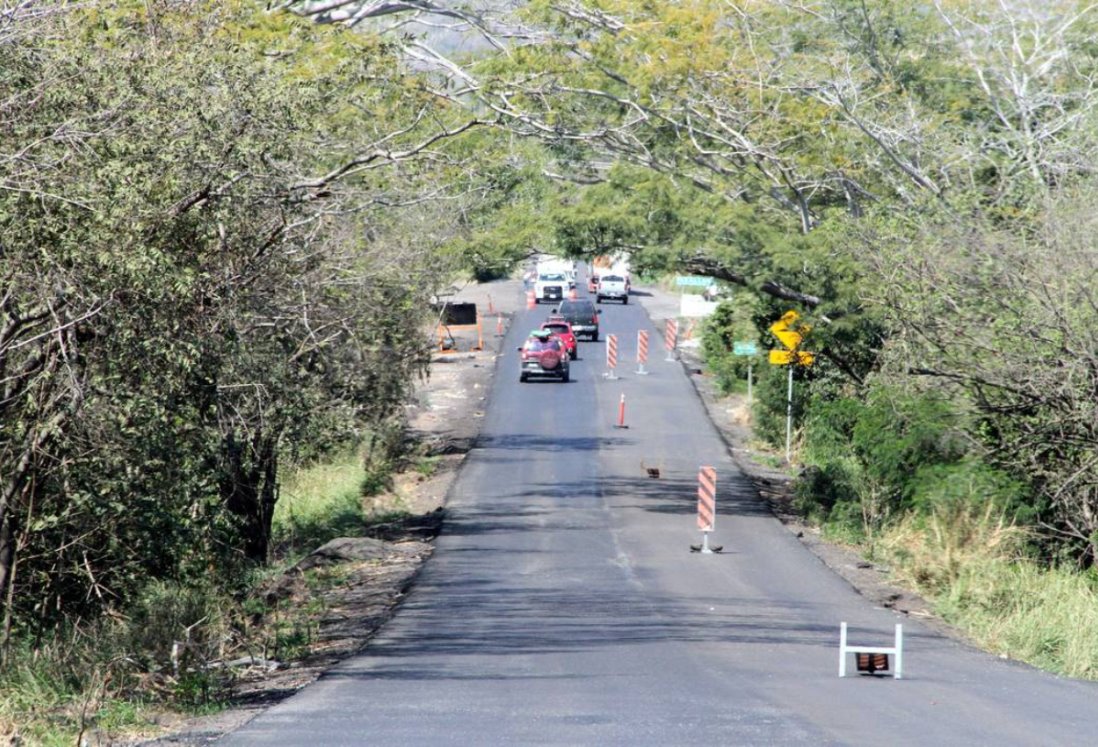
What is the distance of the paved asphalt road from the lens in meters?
11.4

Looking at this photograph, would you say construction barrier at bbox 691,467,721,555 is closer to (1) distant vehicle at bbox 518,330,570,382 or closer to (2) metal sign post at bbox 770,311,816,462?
(2) metal sign post at bbox 770,311,816,462

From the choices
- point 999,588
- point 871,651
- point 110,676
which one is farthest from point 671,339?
point 110,676

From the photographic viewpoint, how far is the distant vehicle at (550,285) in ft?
285

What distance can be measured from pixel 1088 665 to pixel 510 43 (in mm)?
15106

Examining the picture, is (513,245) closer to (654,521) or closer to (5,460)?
(654,521)

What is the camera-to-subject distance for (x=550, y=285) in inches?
3428

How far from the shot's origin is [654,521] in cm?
3080

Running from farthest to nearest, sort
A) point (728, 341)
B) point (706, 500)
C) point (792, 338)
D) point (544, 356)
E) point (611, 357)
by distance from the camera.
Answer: point (611, 357) → point (728, 341) → point (544, 356) → point (792, 338) → point (706, 500)

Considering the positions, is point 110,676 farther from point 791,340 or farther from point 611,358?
point 611,358

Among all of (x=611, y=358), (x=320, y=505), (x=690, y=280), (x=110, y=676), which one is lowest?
(x=320, y=505)

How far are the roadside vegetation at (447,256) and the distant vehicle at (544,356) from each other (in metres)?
14.1

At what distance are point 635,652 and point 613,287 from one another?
72439 millimetres

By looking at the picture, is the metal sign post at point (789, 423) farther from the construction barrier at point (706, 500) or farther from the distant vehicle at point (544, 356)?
the distant vehicle at point (544, 356)

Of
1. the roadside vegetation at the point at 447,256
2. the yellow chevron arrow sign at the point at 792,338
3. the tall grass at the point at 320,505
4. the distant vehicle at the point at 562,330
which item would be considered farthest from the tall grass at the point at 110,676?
the distant vehicle at the point at 562,330
